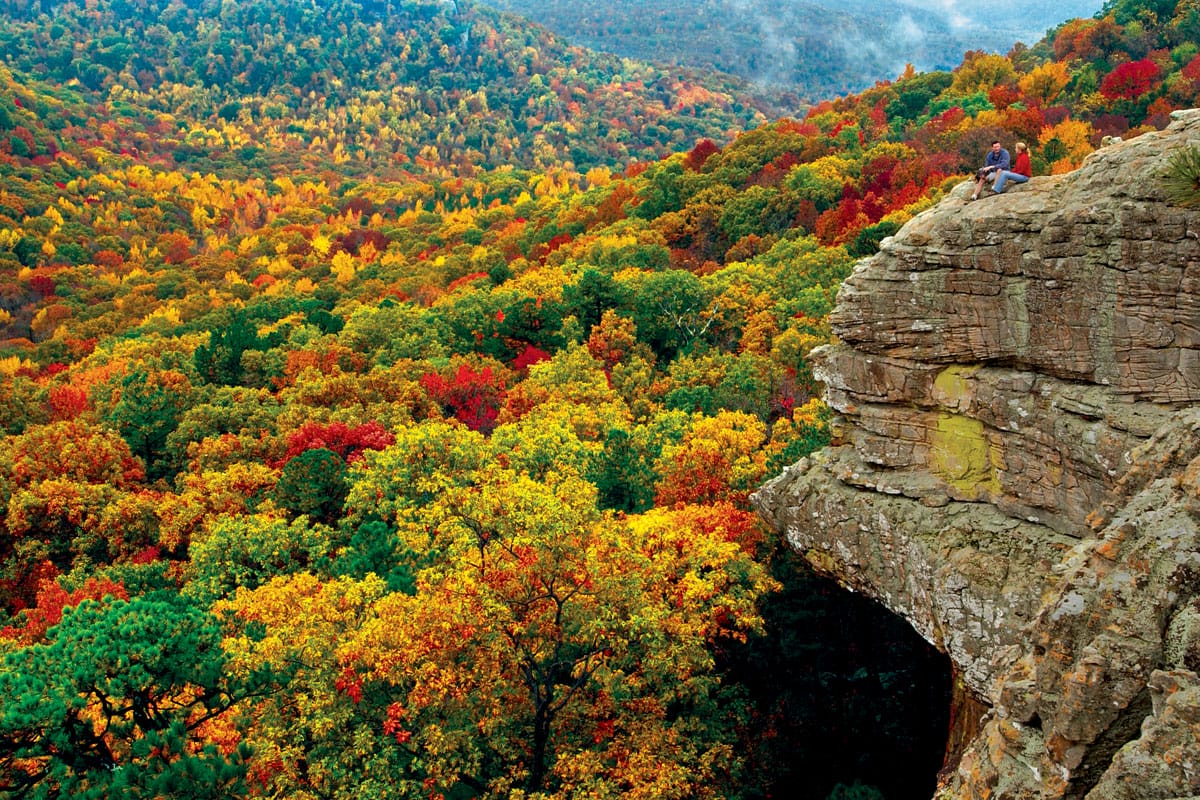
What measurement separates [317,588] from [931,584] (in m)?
14.3

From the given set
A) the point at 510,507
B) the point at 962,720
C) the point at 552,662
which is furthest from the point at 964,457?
the point at 510,507

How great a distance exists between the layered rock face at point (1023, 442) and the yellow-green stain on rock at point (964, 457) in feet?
0.08

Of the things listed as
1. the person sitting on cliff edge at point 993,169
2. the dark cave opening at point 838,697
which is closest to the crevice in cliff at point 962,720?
the dark cave opening at point 838,697

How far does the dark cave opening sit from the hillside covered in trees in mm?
81

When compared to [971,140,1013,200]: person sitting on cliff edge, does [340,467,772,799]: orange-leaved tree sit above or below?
below

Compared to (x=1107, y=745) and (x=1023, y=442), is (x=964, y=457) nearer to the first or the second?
(x=1023, y=442)

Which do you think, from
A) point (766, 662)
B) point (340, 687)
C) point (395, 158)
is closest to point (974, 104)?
point (766, 662)

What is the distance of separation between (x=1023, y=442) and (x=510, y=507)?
9525 mm

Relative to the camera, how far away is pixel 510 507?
59.2 ft

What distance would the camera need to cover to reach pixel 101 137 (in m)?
162

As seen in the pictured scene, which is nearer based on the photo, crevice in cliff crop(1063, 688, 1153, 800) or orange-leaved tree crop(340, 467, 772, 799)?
crevice in cliff crop(1063, 688, 1153, 800)

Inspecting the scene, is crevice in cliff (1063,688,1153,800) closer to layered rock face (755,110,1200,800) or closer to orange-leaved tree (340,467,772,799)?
layered rock face (755,110,1200,800)

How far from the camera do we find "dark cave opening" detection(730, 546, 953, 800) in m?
18.0

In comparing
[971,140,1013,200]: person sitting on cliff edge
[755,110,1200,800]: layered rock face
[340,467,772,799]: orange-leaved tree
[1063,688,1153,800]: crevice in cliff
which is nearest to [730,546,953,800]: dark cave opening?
[340,467,772,799]: orange-leaved tree
